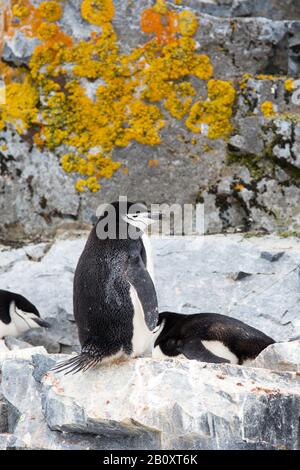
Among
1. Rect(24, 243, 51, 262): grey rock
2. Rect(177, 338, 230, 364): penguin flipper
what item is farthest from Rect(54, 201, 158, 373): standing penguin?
Rect(24, 243, 51, 262): grey rock

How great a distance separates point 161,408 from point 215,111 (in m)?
4.48

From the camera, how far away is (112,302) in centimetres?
483

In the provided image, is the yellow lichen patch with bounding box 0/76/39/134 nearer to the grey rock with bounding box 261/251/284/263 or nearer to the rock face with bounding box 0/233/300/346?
the rock face with bounding box 0/233/300/346

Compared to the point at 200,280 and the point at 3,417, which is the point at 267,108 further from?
the point at 3,417

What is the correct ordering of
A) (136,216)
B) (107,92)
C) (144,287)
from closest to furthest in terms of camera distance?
(144,287), (136,216), (107,92)

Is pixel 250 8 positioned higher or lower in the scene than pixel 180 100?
higher

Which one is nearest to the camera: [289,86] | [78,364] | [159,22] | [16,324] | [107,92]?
[78,364]

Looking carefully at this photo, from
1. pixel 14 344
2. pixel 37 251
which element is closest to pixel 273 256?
pixel 37 251

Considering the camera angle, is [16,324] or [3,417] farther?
[16,324]

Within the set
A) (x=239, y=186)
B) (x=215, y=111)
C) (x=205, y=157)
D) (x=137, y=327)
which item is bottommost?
(x=137, y=327)

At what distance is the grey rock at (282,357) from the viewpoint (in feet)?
15.9
